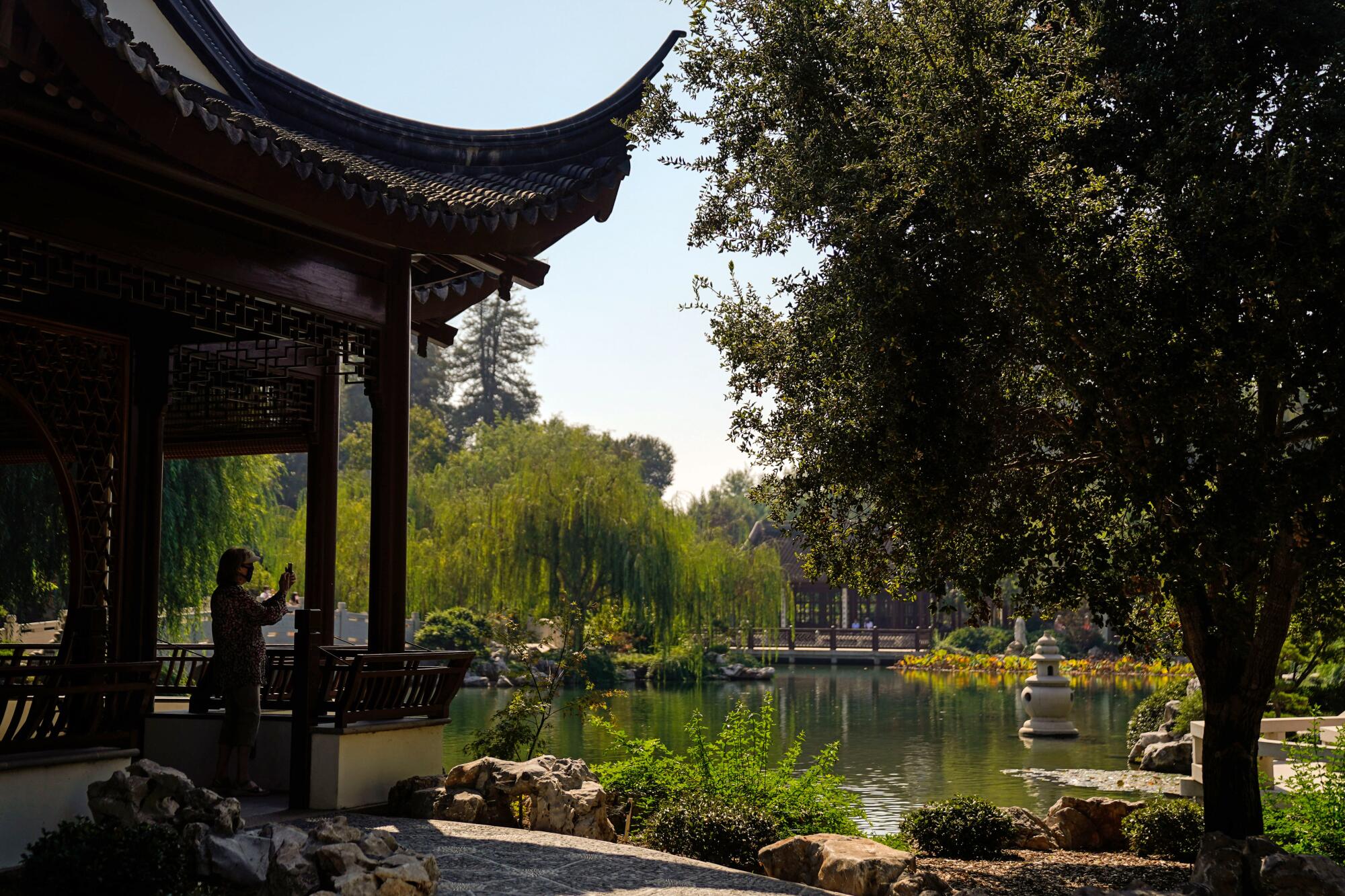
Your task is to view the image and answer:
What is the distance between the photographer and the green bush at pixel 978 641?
32250mm

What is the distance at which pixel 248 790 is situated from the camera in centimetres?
646

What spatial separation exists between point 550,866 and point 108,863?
5.63ft

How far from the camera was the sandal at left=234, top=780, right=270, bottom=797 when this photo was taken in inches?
252

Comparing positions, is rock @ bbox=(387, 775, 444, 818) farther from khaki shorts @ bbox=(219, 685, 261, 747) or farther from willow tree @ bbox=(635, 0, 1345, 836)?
willow tree @ bbox=(635, 0, 1345, 836)

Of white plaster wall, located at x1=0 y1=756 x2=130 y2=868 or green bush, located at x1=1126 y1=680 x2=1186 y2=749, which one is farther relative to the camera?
green bush, located at x1=1126 y1=680 x2=1186 y2=749

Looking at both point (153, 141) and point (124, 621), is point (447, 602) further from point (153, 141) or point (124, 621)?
point (153, 141)

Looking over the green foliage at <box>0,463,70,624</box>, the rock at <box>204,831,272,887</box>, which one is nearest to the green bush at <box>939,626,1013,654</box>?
the green foliage at <box>0,463,70,624</box>

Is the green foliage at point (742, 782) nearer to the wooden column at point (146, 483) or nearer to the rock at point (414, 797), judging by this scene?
the rock at point (414, 797)

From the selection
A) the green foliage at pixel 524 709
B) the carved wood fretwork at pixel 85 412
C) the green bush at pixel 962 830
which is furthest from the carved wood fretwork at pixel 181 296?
the green bush at pixel 962 830

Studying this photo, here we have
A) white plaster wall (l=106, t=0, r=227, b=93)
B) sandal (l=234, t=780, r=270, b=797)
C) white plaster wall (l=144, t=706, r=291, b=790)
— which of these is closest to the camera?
sandal (l=234, t=780, r=270, b=797)

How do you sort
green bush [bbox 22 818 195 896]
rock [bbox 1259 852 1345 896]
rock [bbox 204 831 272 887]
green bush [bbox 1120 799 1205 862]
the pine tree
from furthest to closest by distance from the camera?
the pine tree, green bush [bbox 1120 799 1205 862], rock [bbox 1259 852 1345 896], rock [bbox 204 831 272 887], green bush [bbox 22 818 195 896]

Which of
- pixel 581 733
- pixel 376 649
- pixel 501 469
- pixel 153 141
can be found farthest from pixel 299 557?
pixel 153 141

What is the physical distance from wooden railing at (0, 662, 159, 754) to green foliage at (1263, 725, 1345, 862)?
5515 mm

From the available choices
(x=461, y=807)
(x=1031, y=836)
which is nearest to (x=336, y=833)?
(x=461, y=807)
